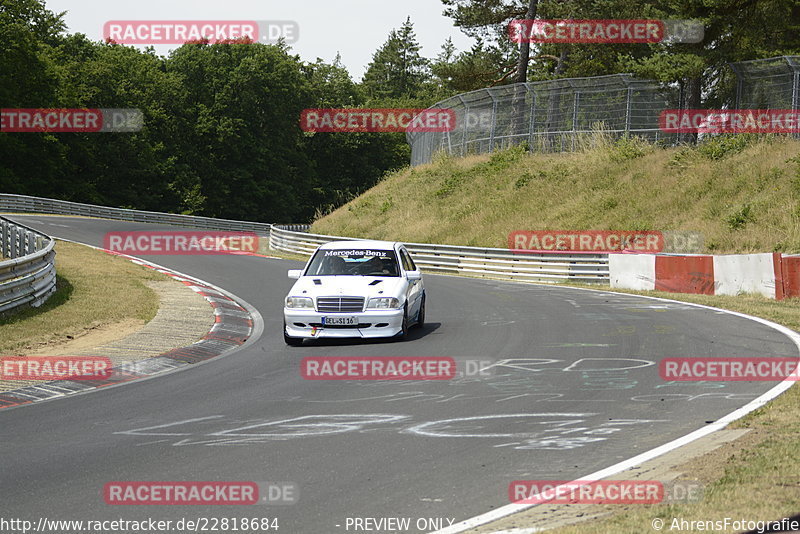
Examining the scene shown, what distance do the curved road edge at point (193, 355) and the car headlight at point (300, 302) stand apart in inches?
40.2

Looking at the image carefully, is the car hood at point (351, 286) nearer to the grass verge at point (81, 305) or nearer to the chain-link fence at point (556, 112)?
the grass verge at point (81, 305)

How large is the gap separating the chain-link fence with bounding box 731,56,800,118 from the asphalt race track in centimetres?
1897

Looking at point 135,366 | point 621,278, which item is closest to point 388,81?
point 621,278

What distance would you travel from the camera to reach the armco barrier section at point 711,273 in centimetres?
1889

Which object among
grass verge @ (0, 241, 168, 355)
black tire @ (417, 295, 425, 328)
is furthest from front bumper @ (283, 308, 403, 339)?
grass verge @ (0, 241, 168, 355)

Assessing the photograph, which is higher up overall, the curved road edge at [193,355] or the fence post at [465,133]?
the fence post at [465,133]

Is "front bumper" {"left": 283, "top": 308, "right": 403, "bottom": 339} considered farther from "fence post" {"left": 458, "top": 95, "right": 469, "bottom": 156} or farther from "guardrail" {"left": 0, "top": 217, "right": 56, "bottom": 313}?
"fence post" {"left": 458, "top": 95, "right": 469, "bottom": 156}

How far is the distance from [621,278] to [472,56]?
3271cm

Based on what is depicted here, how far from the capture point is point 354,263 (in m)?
14.8

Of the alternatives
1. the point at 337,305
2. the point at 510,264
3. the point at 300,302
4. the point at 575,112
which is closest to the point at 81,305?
the point at 300,302

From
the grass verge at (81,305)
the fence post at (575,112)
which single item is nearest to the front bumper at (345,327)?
the grass verge at (81,305)

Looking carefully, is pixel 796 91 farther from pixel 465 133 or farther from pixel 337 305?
pixel 337 305

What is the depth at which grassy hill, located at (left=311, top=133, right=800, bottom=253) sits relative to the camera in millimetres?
29766

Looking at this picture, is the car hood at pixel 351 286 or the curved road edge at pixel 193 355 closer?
the curved road edge at pixel 193 355
